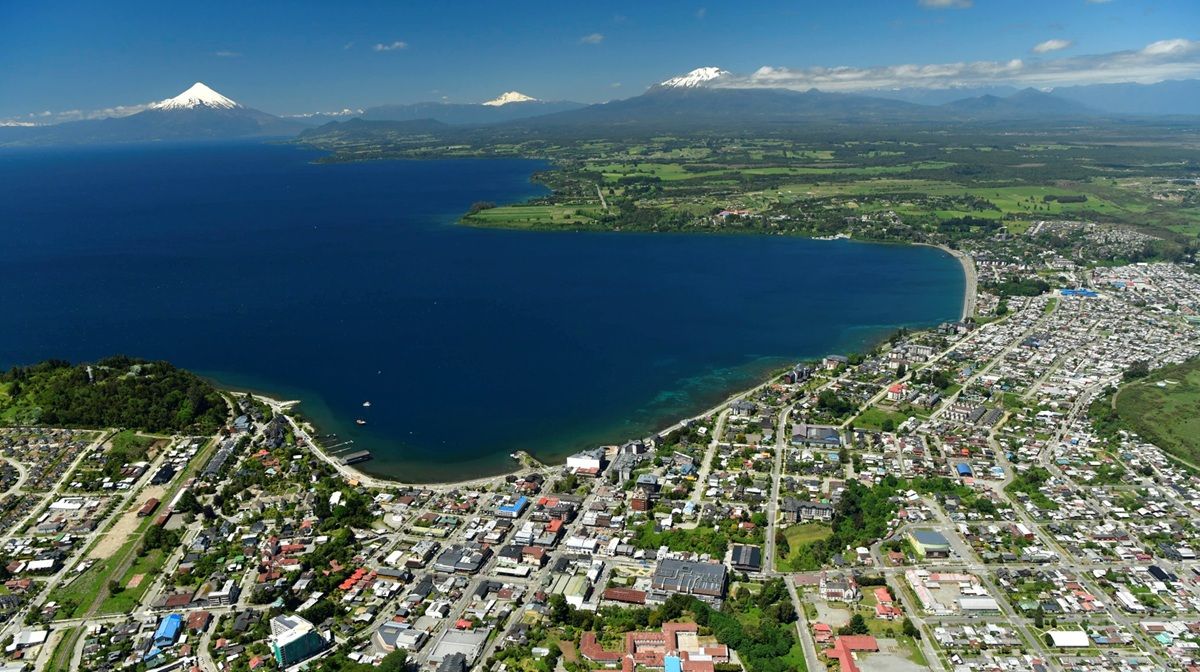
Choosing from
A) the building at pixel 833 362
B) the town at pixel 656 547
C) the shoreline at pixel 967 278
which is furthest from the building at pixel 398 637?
the shoreline at pixel 967 278

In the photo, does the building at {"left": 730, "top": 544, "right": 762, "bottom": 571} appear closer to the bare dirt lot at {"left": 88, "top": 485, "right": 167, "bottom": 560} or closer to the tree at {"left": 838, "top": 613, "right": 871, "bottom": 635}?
the tree at {"left": 838, "top": 613, "right": 871, "bottom": 635}

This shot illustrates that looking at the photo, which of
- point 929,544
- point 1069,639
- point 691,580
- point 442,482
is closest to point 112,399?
point 442,482

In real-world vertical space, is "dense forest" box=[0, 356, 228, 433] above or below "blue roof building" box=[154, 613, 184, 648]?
above

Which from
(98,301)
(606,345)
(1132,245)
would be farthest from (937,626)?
(1132,245)

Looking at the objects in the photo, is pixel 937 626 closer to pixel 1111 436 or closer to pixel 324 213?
pixel 1111 436

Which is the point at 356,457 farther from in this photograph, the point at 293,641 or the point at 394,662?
the point at 394,662

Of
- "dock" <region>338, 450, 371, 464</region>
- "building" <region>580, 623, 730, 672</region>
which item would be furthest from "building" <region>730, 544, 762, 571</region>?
"dock" <region>338, 450, 371, 464</region>

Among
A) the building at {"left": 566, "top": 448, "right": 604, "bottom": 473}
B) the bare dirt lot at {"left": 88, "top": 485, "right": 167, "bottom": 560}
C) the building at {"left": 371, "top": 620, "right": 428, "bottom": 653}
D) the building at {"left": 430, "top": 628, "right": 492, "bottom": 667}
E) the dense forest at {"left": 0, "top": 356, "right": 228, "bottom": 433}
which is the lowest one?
the building at {"left": 430, "top": 628, "right": 492, "bottom": 667}
